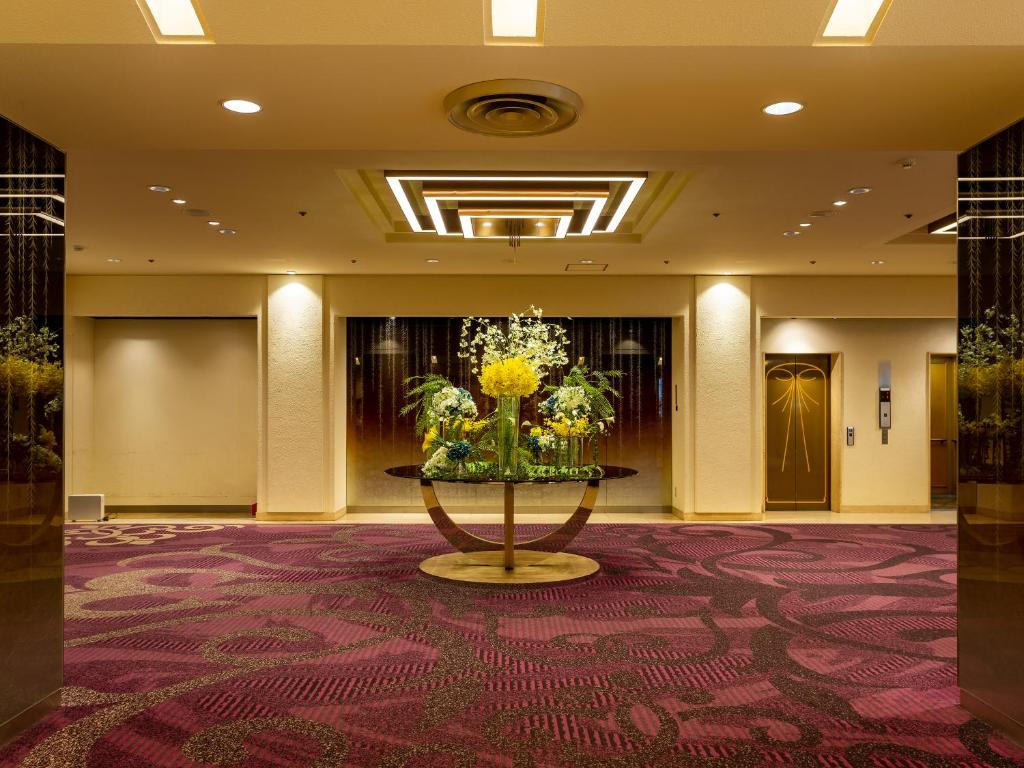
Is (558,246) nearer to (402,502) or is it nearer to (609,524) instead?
(609,524)

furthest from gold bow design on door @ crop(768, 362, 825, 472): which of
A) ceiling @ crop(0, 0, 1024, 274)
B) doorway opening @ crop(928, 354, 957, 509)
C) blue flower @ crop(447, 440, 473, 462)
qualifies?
blue flower @ crop(447, 440, 473, 462)

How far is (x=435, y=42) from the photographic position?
3.25 m

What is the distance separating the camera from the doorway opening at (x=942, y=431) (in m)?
12.2

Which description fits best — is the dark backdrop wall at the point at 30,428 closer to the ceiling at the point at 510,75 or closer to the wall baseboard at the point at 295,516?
the ceiling at the point at 510,75

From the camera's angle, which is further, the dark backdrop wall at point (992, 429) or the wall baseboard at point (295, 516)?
the wall baseboard at point (295, 516)

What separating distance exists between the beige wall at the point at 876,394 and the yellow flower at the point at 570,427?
5.63 m

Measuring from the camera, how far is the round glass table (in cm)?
673

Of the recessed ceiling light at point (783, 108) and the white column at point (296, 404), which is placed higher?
the recessed ceiling light at point (783, 108)

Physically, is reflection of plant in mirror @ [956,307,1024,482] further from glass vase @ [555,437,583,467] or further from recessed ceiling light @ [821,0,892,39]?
glass vase @ [555,437,583,467]

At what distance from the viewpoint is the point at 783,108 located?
391 cm

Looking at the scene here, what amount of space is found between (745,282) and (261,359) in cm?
670

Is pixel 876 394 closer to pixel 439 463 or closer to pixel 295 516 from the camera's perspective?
pixel 439 463

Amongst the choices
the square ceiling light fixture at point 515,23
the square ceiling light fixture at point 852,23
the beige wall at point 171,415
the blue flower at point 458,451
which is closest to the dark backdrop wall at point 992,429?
the square ceiling light fixture at point 852,23

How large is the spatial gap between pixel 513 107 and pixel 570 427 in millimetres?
3558
